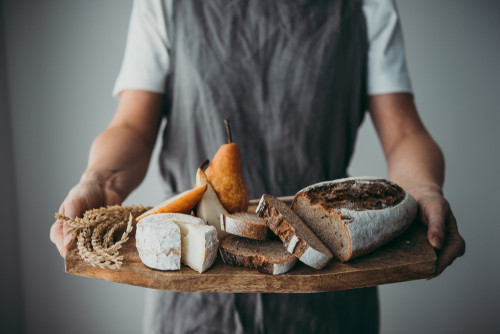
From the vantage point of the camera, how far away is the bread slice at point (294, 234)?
3.03ft

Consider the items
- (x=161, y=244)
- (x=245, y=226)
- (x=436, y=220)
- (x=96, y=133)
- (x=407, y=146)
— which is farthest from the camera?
(x=96, y=133)

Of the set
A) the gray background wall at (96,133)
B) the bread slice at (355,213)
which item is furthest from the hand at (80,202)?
the gray background wall at (96,133)

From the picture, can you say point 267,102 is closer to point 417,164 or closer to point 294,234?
point 417,164

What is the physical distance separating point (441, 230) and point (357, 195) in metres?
0.24

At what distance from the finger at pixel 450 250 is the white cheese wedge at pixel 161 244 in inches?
26.0

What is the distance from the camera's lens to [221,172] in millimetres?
1126

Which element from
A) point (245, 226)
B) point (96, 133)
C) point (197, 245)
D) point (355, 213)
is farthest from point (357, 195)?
point (96, 133)

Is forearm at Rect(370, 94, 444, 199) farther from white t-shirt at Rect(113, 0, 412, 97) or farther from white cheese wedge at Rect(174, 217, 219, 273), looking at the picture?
white cheese wedge at Rect(174, 217, 219, 273)

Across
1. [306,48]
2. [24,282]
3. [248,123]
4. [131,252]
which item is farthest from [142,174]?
[24,282]

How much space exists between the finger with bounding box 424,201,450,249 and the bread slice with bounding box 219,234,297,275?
0.39m

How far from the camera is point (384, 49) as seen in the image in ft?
5.20

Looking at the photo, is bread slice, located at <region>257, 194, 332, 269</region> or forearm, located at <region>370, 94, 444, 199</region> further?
forearm, located at <region>370, 94, 444, 199</region>

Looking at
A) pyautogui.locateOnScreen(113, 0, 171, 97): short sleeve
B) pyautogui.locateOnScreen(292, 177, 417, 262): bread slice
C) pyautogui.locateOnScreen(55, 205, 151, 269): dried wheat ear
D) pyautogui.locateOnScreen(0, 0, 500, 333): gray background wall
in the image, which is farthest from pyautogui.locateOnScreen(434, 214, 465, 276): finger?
pyautogui.locateOnScreen(0, 0, 500, 333): gray background wall

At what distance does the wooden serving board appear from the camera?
0.90 metres
